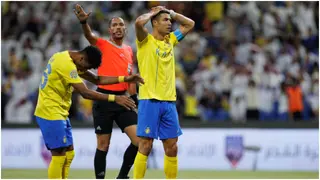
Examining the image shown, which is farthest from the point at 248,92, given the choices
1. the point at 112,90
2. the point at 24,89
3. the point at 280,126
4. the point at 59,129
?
the point at 59,129

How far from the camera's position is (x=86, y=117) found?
762 inches

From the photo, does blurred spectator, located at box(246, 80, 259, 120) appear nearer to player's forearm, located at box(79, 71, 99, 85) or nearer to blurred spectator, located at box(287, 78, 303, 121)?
blurred spectator, located at box(287, 78, 303, 121)

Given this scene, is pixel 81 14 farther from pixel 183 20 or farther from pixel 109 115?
pixel 109 115

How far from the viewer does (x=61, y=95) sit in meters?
10.8

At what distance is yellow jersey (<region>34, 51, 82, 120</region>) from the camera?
10.5 metres

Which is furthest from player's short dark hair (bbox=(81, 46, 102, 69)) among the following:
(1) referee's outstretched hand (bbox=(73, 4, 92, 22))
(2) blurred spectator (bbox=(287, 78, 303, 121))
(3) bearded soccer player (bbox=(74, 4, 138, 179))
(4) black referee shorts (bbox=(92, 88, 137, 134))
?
(2) blurred spectator (bbox=(287, 78, 303, 121))

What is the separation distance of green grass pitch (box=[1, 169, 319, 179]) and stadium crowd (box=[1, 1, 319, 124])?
2583 millimetres

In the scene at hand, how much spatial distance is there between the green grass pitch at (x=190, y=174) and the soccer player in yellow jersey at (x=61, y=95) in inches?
143

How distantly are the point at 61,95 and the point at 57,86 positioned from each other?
0.16 meters

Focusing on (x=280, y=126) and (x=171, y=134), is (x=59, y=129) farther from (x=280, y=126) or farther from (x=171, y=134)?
(x=280, y=126)

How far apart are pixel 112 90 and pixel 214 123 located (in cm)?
622

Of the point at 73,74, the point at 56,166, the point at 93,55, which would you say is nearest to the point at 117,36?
the point at 93,55

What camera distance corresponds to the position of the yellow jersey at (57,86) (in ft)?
34.6

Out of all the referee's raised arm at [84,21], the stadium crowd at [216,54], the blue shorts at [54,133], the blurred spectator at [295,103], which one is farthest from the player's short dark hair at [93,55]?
the blurred spectator at [295,103]
